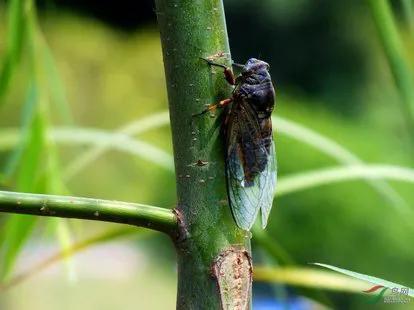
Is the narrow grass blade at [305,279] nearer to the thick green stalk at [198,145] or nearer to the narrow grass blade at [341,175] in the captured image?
the narrow grass blade at [341,175]

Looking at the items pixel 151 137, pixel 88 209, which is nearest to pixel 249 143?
pixel 88 209

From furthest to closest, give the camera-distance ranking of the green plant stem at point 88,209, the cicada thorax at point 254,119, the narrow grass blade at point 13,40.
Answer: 1. the narrow grass blade at point 13,40
2. the cicada thorax at point 254,119
3. the green plant stem at point 88,209

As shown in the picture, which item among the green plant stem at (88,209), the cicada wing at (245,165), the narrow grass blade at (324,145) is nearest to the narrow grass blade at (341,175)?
the narrow grass blade at (324,145)

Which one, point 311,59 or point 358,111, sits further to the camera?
point 311,59

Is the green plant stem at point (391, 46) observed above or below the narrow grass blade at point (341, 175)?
above

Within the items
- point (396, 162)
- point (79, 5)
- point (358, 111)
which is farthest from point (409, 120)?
point (79, 5)

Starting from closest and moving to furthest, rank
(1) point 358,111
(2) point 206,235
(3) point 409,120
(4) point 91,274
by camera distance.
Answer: (2) point 206,235 < (3) point 409,120 < (4) point 91,274 < (1) point 358,111

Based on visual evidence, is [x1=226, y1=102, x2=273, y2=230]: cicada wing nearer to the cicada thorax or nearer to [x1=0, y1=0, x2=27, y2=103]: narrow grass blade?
the cicada thorax

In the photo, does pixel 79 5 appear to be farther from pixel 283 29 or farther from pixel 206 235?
pixel 206 235
